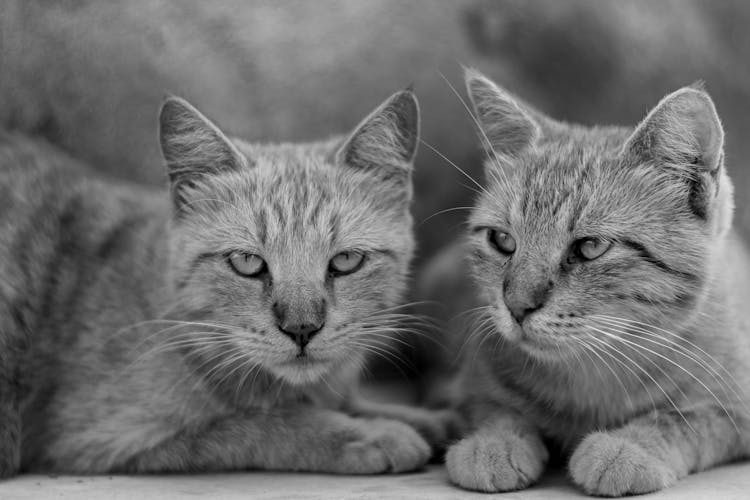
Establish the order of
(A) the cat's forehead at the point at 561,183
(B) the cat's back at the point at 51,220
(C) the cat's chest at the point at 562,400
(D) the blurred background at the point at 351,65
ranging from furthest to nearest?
(D) the blurred background at the point at 351,65 → (B) the cat's back at the point at 51,220 → (C) the cat's chest at the point at 562,400 → (A) the cat's forehead at the point at 561,183

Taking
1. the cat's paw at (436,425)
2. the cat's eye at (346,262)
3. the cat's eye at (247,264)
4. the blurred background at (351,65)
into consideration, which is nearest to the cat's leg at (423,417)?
the cat's paw at (436,425)

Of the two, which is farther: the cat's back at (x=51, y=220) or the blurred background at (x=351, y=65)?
the blurred background at (x=351, y=65)

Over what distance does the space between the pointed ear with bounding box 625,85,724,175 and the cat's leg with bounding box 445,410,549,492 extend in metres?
0.98

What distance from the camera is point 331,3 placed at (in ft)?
14.4

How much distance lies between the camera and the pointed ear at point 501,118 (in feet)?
10.2

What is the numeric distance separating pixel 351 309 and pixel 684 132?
46.4 inches

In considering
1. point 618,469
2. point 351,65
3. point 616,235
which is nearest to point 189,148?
point 616,235

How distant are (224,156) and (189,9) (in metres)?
1.32

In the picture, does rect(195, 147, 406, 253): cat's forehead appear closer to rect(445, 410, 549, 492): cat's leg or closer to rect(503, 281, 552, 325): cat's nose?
rect(503, 281, 552, 325): cat's nose

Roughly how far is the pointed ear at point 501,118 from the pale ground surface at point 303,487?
1.15 meters

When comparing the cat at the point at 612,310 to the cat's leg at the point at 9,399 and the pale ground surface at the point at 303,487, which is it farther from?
the cat's leg at the point at 9,399

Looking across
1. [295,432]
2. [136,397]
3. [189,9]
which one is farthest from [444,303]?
A: [189,9]

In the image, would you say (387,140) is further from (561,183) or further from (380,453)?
(380,453)

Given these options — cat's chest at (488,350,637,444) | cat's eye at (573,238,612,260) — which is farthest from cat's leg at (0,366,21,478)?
cat's eye at (573,238,612,260)
